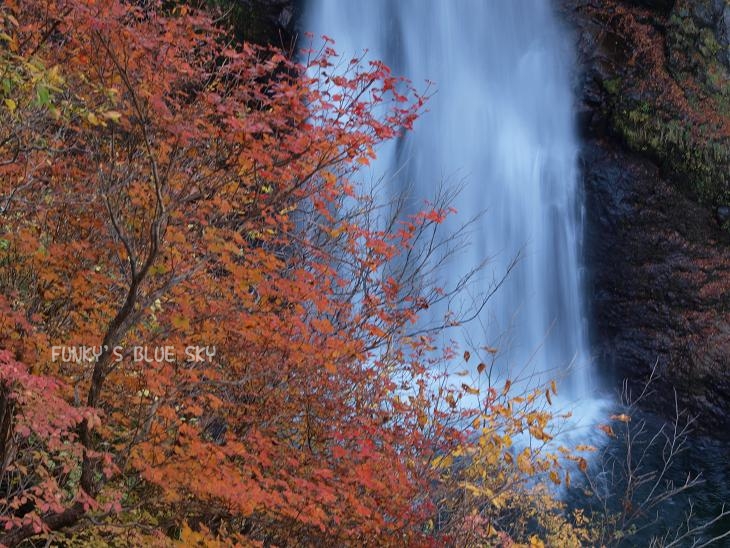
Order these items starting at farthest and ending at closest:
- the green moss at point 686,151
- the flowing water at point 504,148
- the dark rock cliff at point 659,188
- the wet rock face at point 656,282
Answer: the green moss at point 686,151 < the flowing water at point 504,148 < the dark rock cliff at point 659,188 < the wet rock face at point 656,282

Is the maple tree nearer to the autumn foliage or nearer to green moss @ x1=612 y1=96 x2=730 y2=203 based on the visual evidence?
the autumn foliage

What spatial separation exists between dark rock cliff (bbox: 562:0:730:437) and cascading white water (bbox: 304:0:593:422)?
654mm

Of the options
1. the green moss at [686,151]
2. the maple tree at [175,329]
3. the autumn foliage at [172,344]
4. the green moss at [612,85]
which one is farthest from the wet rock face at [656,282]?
the maple tree at [175,329]

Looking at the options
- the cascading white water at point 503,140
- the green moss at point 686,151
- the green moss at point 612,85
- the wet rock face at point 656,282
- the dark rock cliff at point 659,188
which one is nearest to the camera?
the wet rock face at point 656,282

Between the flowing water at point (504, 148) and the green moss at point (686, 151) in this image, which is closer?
the flowing water at point (504, 148)

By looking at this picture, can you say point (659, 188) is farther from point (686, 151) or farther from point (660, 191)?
point (686, 151)

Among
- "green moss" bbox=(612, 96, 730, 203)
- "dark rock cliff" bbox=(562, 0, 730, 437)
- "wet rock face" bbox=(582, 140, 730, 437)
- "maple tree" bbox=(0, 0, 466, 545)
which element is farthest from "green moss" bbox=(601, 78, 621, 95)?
"maple tree" bbox=(0, 0, 466, 545)

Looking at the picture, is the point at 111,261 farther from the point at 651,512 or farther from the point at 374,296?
the point at 651,512

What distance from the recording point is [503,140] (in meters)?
18.2

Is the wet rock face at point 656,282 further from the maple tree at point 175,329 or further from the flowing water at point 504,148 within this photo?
the maple tree at point 175,329

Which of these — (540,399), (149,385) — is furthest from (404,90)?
(149,385)

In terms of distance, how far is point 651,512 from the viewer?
1251 cm

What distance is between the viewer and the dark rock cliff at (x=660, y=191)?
54.6 ft

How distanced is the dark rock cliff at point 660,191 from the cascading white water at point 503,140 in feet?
2.15
